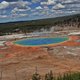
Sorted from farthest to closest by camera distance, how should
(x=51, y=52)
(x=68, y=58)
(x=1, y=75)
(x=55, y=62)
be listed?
(x=51, y=52), (x=68, y=58), (x=55, y=62), (x=1, y=75)

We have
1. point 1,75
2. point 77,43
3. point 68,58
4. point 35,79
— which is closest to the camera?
point 35,79

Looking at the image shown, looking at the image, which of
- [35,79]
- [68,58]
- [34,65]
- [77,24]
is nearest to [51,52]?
[68,58]

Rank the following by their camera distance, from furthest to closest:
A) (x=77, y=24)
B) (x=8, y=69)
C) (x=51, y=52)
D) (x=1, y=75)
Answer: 1. (x=77, y=24)
2. (x=51, y=52)
3. (x=8, y=69)
4. (x=1, y=75)

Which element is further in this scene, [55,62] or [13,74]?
[55,62]

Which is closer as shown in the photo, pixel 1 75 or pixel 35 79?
pixel 35 79

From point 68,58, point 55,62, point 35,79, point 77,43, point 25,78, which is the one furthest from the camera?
point 77,43

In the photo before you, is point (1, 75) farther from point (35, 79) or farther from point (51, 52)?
point (51, 52)

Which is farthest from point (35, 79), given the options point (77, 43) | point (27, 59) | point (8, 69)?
point (77, 43)

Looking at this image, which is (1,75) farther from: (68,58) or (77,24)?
(77,24)
